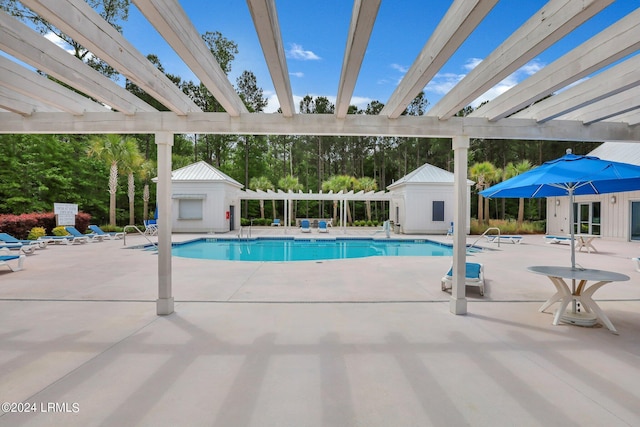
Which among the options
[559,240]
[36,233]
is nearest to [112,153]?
[36,233]

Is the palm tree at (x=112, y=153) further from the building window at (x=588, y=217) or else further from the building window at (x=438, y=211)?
the building window at (x=588, y=217)

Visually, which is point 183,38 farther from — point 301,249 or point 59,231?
point 59,231

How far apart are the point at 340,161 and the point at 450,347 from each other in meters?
32.2

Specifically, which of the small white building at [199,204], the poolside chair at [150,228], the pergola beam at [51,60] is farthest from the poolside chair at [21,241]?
the pergola beam at [51,60]

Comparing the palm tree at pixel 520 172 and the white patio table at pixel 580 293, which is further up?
the palm tree at pixel 520 172

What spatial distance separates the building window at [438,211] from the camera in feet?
63.3

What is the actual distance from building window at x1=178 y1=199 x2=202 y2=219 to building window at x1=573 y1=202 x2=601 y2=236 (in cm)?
1985

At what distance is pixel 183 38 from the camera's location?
102 inches

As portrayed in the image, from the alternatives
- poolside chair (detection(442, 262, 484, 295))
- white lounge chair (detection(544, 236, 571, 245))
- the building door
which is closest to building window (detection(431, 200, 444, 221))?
white lounge chair (detection(544, 236, 571, 245))

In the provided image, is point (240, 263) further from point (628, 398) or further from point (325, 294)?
point (628, 398)

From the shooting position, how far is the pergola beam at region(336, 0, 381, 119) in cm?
213

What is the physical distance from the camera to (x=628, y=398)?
8.58 ft

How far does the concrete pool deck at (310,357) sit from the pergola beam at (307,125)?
2.55 meters

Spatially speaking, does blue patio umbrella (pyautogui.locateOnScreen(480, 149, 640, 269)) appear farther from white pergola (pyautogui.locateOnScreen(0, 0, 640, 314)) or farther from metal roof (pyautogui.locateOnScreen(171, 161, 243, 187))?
metal roof (pyautogui.locateOnScreen(171, 161, 243, 187))
